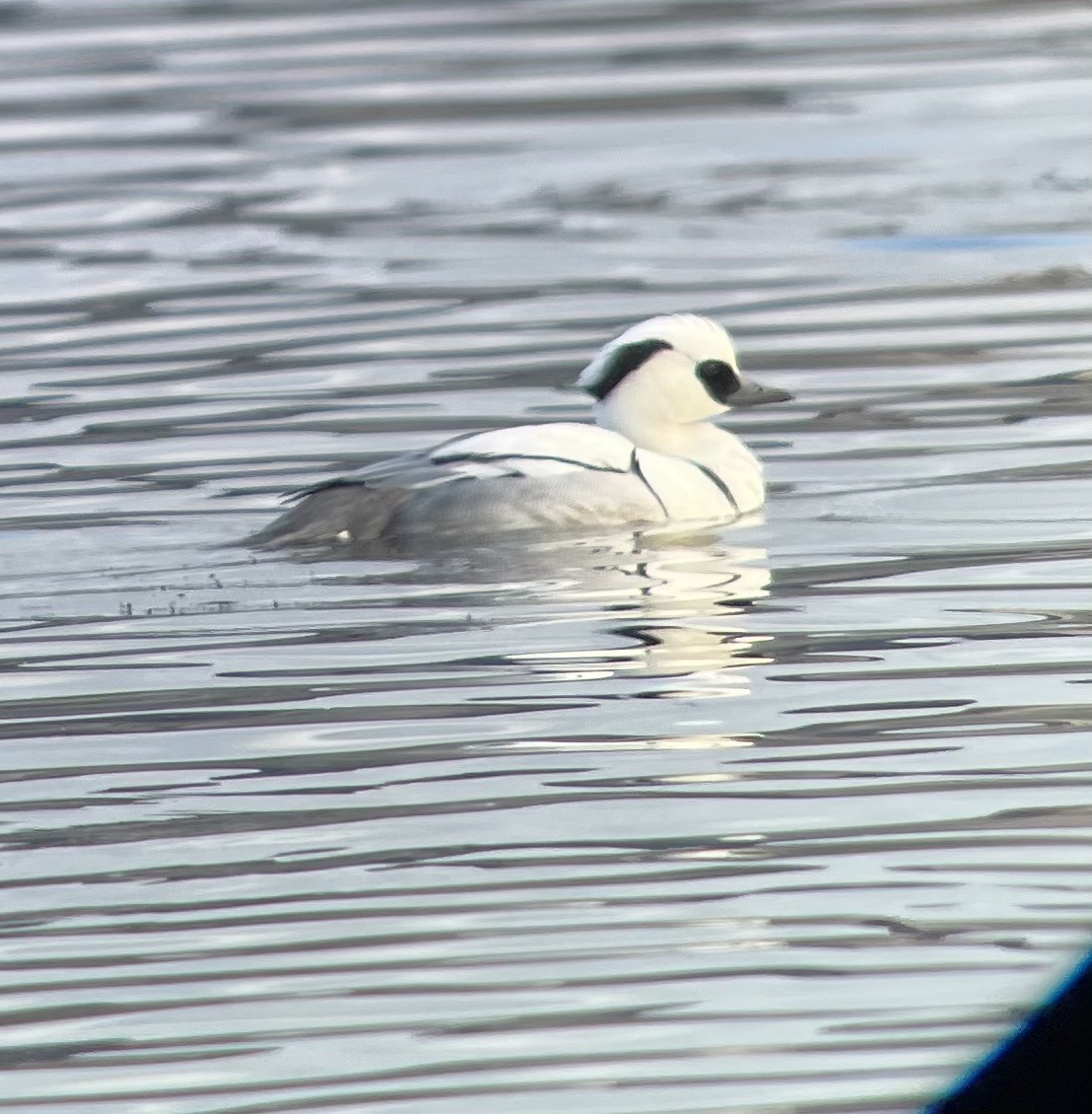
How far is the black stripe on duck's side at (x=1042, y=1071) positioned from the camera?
2.32 meters

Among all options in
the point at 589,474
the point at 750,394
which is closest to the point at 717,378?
the point at 750,394

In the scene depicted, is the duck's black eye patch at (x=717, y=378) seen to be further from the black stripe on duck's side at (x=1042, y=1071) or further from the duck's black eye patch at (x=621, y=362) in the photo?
the black stripe on duck's side at (x=1042, y=1071)

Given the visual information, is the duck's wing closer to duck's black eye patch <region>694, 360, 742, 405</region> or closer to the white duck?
the white duck

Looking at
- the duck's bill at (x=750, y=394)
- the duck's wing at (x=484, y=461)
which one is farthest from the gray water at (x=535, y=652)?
the duck's bill at (x=750, y=394)

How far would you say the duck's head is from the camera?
975cm

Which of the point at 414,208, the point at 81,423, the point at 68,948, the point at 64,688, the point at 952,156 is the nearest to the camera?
the point at 68,948

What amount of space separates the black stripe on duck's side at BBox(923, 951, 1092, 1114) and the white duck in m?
6.64

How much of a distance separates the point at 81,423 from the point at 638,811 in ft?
17.5

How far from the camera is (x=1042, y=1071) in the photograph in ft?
7.63

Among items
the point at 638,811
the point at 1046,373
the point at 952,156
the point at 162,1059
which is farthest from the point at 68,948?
the point at 952,156

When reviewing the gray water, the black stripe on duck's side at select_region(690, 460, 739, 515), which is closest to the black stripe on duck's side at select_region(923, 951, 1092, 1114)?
the gray water

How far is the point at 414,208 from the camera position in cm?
1596

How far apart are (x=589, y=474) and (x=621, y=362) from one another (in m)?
0.70

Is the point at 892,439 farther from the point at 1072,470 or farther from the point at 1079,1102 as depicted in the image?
the point at 1079,1102
